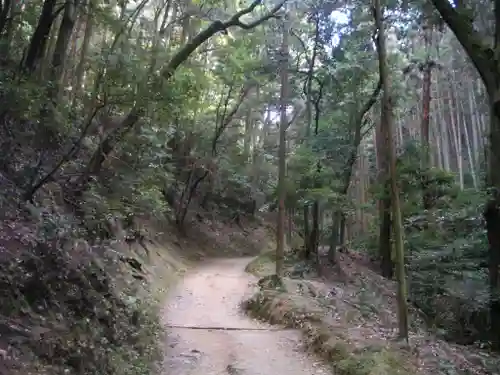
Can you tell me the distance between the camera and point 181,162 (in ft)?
74.4

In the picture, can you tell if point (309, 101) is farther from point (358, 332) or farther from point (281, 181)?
point (358, 332)

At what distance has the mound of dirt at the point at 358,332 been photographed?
6.55 meters

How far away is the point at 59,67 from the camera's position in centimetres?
832

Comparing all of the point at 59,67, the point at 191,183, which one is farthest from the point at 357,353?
the point at 191,183

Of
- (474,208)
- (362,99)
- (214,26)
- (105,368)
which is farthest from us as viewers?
(362,99)

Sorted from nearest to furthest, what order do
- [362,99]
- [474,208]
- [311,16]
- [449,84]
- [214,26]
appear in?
1. [474,208]
2. [214,26]
3. [311,16]
4. [362,99]
5. [449,84]

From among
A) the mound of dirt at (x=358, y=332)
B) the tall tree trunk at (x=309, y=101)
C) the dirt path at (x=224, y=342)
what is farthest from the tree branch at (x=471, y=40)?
the tall tree trunk at (x=309, y=101)

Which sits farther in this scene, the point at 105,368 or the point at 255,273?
the point at 255,273

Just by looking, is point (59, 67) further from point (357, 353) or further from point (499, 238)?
point (499, 238)

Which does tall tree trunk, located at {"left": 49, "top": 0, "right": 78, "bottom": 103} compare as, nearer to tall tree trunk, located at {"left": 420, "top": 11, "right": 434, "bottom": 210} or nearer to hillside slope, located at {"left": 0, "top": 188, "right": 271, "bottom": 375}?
hillside slope, located at {"left": 0, "top": 188, "right": 271, "bottom": 375}

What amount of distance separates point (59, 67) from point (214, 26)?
A: 195 inches

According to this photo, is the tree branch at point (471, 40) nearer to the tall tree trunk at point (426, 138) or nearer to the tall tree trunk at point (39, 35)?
the tall tree trunk at point (426, 138)

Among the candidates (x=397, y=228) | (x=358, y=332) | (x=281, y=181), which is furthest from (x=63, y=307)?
(x=281, y=181)

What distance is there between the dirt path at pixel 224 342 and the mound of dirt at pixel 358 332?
33 cm
